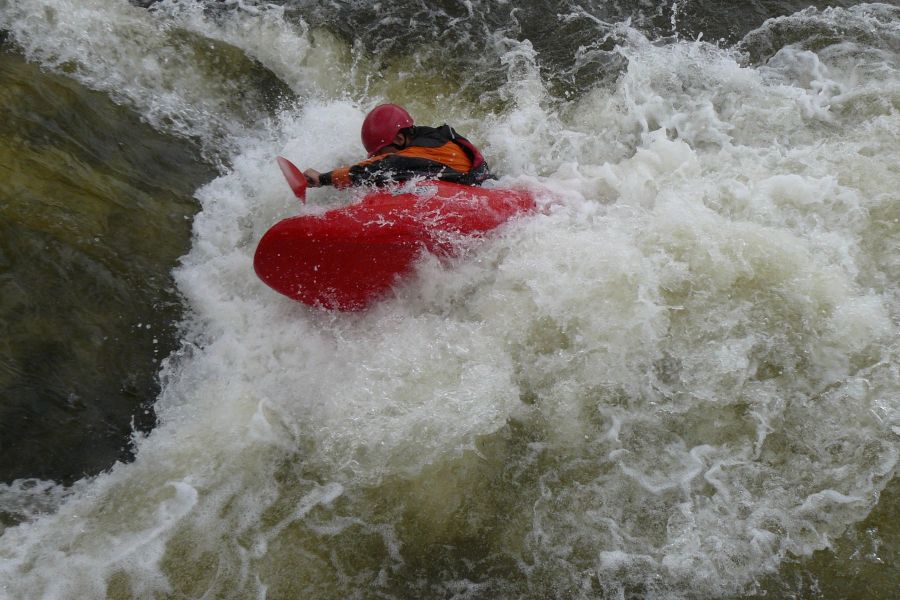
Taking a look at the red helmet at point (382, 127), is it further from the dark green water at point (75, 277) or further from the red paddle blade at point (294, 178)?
the dark green water at point (75, 277)

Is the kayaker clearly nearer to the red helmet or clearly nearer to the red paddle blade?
the red helmet

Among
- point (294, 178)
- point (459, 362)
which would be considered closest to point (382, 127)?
point (294, 178)

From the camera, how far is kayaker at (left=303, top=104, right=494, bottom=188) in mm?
4023

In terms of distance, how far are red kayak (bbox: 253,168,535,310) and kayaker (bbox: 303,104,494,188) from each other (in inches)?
9.3

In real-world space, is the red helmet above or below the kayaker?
above

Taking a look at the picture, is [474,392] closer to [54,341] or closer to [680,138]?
[54,341]

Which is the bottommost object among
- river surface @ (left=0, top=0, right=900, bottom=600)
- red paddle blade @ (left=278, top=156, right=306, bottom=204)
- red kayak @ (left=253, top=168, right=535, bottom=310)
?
river surface @ (left=0, top=0, right=900, bottom=600)

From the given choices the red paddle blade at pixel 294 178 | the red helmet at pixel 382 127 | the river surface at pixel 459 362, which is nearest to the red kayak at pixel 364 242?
the river surface at pixel 459 362

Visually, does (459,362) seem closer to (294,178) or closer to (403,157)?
(403,157)

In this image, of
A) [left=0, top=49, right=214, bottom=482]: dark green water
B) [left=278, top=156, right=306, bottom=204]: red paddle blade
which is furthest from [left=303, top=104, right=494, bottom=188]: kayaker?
[left=0, top=49, right=214, bottom=482]: dark green water

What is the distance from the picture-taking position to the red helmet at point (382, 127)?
4203 millimetres

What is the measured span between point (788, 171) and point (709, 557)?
8.54ft

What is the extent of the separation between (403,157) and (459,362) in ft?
4.32

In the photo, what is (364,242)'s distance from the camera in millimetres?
3600
